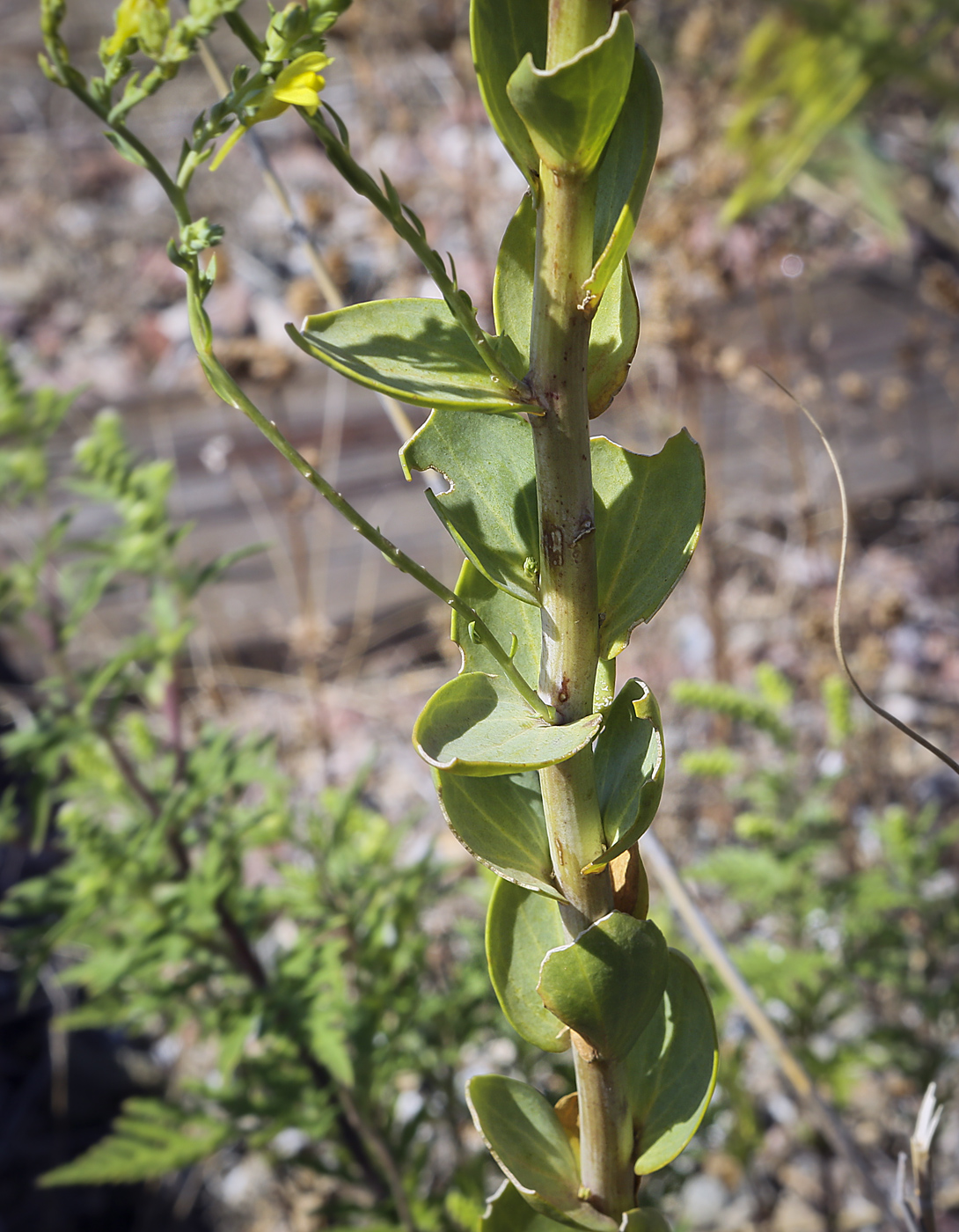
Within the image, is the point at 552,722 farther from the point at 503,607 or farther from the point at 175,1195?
the point at 175,1195

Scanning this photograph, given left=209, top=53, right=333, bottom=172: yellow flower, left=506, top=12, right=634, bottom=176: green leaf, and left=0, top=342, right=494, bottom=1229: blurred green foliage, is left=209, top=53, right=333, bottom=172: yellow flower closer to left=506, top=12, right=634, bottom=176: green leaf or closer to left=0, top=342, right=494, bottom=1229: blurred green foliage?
left=506, top=12, right=634, bottom=176: green leaf

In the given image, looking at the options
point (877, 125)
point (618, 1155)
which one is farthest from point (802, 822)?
point (877, 125)

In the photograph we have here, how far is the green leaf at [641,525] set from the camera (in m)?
0.31

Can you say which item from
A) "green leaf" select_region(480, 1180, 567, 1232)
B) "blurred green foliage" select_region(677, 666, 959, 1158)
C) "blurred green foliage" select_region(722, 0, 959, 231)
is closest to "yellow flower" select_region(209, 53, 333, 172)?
"green leaf" select_region(480, 1180, 567, 1232)

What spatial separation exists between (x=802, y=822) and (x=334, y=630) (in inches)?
42.1

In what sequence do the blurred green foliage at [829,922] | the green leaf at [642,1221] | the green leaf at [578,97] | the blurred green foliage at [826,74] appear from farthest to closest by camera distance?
the blurred green foliage at [826,74] < the blurred green foliage at [829,922] < the green leaf at [642,1221] < the green leaf at [578,97]

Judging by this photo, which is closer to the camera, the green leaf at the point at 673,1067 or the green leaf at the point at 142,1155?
the green leaf at the point at 673,1067

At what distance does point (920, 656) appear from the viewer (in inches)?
72.7

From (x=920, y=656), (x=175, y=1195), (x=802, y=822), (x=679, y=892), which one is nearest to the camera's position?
(x=679, y=892)

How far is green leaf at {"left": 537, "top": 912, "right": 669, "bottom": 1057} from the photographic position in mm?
306

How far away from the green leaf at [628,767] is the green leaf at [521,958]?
2.2 inches

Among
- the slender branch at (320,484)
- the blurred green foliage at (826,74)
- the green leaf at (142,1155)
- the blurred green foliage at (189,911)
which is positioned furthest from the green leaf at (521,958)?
the blurred green foliage at (826,74)

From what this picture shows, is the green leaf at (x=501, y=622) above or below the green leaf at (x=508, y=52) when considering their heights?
below

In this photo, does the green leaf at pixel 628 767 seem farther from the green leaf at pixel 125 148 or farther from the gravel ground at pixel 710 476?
the gravel ground at pixel 710 476
